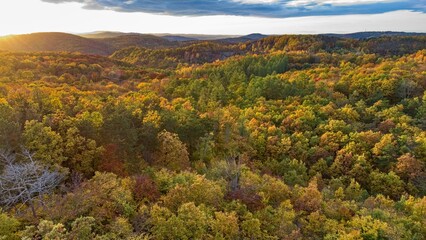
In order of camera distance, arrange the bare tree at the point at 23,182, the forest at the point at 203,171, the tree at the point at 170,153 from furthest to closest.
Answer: the tree at the point at 170,153
the forest at the point at 203,171
the bare tree at the point at 23,182

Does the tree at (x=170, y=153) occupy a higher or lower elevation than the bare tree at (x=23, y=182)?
lower

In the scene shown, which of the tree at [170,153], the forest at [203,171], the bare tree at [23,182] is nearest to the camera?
the bare tree at [23,182]

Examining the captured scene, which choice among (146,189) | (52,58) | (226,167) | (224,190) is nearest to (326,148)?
(226,167)

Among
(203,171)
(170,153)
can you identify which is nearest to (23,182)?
(170,153)

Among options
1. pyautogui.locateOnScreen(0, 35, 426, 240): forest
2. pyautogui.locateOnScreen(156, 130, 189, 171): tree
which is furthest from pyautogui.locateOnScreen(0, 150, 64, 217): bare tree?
pyautogui.locateOnScreen(156, 130, 189, 171): tree

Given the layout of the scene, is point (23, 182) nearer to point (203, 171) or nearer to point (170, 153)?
point (170, 153)

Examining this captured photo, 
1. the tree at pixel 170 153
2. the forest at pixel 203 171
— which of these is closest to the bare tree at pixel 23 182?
the forest at pixel 203 171

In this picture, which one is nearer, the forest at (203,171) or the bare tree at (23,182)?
the bare tree at (23,182)

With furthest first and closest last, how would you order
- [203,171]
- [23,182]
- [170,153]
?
[203,171]
[170,153]
[23,182]

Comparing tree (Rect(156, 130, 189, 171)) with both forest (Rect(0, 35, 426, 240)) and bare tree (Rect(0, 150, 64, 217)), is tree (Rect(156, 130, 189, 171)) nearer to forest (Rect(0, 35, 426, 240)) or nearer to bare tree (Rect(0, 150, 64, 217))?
forest (Rect(0, 35, 426, 240))

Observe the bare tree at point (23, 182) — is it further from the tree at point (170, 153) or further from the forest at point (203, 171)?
the tree at point (170, 153)

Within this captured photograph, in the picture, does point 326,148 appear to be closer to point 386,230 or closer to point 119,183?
point 386,230
